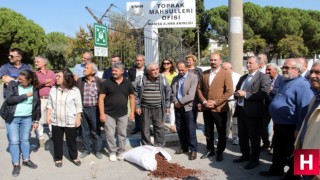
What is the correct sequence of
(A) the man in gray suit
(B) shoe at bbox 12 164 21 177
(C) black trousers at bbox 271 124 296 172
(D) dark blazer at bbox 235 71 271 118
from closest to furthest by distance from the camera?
(C) black trousers at bbox 271 124 296 172 → (B) shoe at bbox 12 164 21 177 → (D) dark blazer at bbox 235 71 271 118 → (A) the man in gray suit

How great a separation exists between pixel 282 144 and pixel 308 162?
7.25ft

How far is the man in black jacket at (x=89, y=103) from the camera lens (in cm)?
569

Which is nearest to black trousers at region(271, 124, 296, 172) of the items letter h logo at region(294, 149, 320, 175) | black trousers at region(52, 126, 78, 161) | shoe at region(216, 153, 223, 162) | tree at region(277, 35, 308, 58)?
shoe at region(216, 153, 223, 162)

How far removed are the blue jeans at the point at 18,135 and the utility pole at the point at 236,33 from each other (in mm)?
4276

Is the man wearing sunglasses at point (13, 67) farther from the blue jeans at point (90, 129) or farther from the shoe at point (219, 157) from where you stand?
the shoe at point (219, 157)

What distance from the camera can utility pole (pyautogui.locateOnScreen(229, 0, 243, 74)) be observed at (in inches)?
277

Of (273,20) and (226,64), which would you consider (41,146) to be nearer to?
(226,64)

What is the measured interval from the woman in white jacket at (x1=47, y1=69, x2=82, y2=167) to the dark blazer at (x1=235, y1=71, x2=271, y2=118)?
106 inches

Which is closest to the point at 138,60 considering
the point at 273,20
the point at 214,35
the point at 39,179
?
the point at 39,179

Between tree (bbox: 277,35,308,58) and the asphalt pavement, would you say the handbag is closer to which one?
the asphalt pavement

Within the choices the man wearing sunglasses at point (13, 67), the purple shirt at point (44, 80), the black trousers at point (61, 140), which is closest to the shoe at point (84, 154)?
the black trousers at point (61, 140)

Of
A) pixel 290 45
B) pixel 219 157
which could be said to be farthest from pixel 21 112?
pixel 290 45

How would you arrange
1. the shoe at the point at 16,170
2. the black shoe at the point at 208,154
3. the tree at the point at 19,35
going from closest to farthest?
1. the shoe at the point at 16,170
2. the black shoe at the point at 208,154
3. the tree at the point at 19,35

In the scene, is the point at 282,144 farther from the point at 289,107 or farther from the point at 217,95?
the point at 217,95
